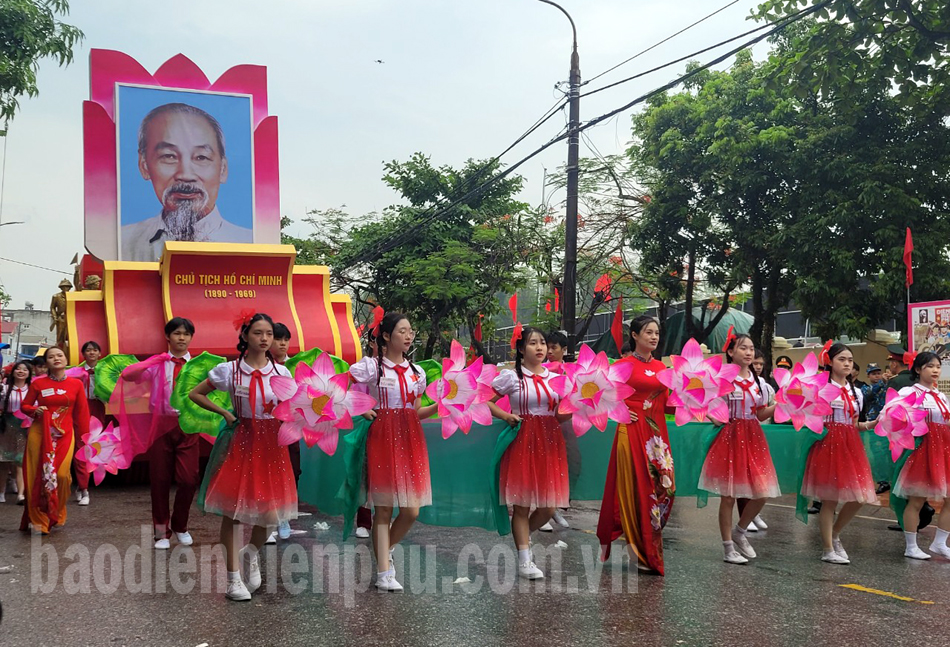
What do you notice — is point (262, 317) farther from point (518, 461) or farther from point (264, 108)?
point (264, 108)

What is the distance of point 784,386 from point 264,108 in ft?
31.6

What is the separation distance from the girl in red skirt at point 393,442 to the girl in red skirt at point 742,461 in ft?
7.30

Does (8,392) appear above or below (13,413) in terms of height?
above

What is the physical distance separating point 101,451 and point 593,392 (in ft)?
13.7

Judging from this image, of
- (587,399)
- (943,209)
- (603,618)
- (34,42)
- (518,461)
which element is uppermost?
(34,42)

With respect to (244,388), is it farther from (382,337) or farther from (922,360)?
(922,360)

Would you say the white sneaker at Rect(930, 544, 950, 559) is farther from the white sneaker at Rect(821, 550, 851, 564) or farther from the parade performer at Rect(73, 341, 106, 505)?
the parade performer at Rect(73, 341, 106, 505)

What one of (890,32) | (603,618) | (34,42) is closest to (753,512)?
(603,618)

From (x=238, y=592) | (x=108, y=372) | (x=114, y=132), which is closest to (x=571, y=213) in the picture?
(x=114, y=132)

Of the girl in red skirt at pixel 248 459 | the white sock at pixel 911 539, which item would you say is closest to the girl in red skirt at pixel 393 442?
the girl in red skirt at pixel 248 459

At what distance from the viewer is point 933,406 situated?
731 centimetres

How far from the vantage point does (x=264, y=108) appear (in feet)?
46.8

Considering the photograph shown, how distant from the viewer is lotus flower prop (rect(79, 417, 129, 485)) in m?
7.83

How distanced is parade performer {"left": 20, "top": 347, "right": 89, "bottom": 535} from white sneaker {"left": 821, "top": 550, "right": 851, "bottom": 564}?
5.88 meters
